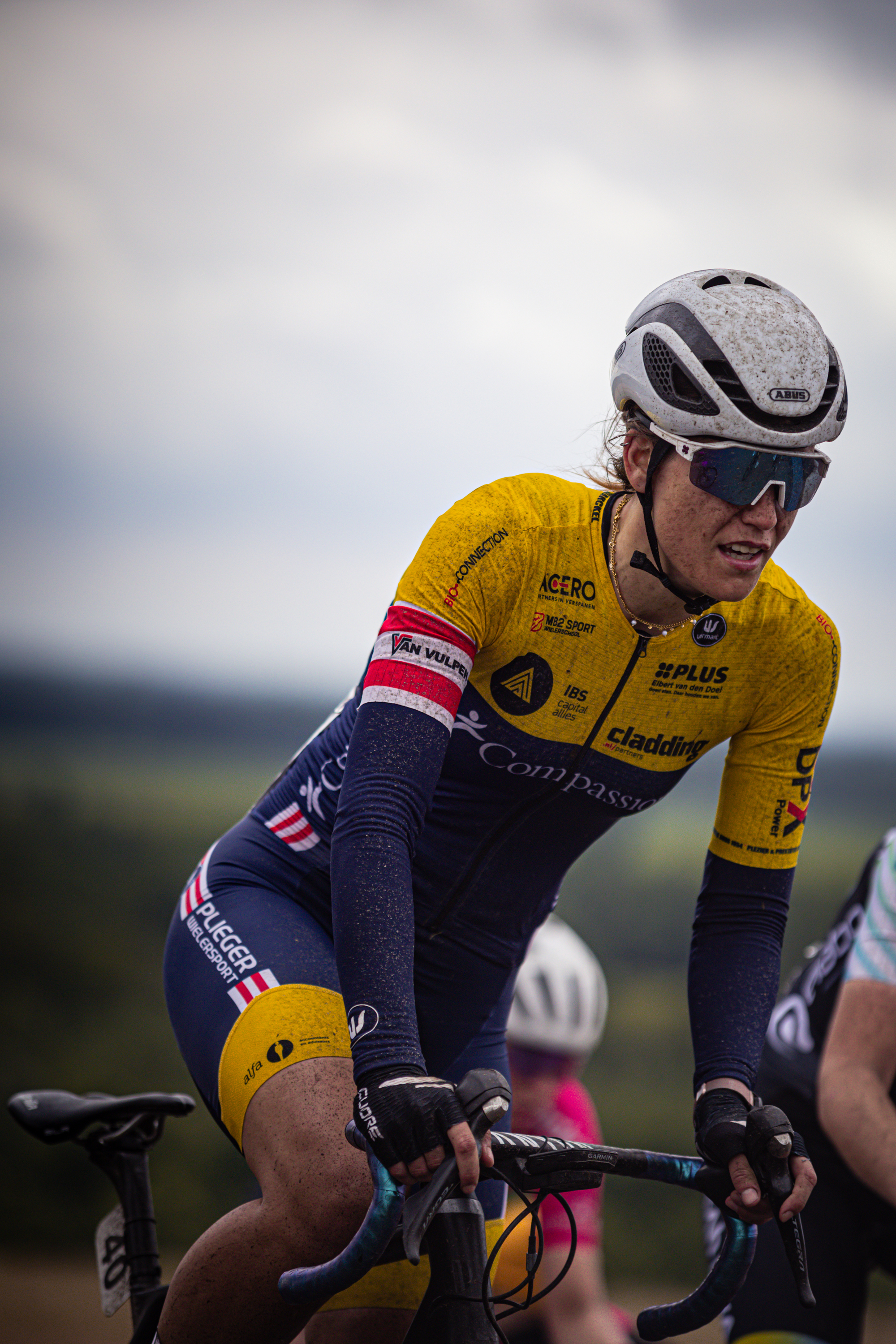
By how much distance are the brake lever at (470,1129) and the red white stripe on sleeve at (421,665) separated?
21.8 inches

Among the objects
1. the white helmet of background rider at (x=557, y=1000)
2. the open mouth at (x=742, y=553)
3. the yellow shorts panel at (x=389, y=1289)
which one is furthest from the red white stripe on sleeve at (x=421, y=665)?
the white helmet of background rider at (x=557, y=1000)

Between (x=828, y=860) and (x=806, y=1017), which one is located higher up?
(x=806, y=1017)

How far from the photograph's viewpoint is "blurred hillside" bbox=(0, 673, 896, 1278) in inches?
296

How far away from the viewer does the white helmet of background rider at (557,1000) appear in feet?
13.8

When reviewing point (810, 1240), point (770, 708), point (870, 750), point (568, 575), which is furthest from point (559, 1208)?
point (870, 750)

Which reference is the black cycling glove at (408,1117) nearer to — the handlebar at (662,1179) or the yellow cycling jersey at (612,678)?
the handlebar at (662,1179)

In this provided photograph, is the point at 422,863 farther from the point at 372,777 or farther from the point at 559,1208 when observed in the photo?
the point at 559,1208

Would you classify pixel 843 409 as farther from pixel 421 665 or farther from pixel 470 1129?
pixel 470 1129

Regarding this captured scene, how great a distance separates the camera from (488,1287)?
1.44 meters

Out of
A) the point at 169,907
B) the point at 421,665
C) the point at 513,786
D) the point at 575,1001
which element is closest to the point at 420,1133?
the point at 421,665

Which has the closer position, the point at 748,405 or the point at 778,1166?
the point at 778,1166

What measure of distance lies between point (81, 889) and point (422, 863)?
21.9ft

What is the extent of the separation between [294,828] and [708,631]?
0.84m

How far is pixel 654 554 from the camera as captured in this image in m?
1.94
